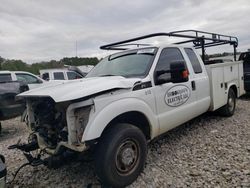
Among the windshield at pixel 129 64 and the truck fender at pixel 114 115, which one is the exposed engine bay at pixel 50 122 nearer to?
the truck fender at pixel 114 115

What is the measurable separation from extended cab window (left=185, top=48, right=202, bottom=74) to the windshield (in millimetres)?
1155

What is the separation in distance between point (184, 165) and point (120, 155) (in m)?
1.20

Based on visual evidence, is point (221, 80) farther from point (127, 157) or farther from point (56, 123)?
point (56, 123)

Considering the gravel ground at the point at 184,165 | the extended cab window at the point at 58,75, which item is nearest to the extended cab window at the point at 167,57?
the gravel ground at the point at 184,165

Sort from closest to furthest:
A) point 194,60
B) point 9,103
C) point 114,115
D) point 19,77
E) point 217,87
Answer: point 114,115 → point 194,60 → point 217,87 → point 9,103 → point 19,77

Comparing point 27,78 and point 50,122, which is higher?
point 27,78

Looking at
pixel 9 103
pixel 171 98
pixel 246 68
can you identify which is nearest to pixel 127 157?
pixel 171 98

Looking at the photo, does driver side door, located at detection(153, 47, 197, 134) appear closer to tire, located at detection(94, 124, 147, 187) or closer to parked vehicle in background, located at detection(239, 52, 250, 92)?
tire, located at detection(94, 124, 147, 187)

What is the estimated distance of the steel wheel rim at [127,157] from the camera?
2.96 meters

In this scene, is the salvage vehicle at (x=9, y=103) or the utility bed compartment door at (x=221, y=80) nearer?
the utility bed compartment door at (x=221, y=80)

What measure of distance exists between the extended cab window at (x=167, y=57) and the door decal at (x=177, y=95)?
1.30 ft

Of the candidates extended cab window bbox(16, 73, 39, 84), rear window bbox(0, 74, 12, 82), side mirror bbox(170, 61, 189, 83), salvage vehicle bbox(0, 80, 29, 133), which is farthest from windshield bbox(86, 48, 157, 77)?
extended cab window bbox(16, 73, 39, 84)

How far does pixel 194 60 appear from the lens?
4.87m

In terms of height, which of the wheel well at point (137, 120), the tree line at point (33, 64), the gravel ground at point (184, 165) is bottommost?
the gravel ground at point (184, 165)
